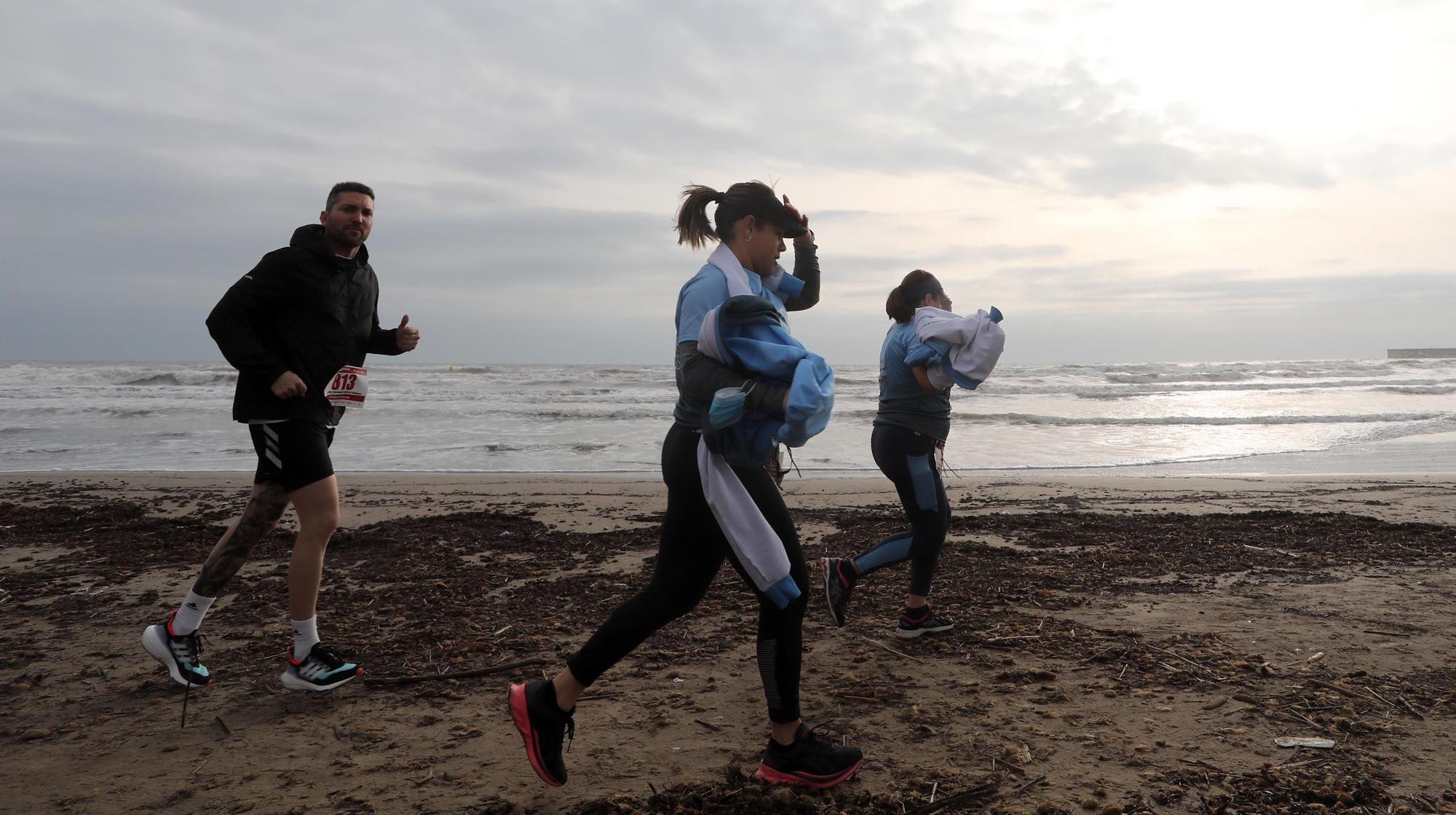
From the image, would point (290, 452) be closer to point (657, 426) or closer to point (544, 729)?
point (544, 729)

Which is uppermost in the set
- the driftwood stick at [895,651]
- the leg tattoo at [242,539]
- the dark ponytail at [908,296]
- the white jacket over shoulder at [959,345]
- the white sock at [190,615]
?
the dark ponytail at [908,296]

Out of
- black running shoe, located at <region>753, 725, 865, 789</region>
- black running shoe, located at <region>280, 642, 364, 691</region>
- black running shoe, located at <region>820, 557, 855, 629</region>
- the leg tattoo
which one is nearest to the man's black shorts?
the leg tattoo

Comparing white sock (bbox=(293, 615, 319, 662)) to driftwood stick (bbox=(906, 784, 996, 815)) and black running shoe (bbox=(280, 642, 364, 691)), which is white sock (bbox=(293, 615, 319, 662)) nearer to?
black running shoe (bbox=(280, 642, 364, 691))

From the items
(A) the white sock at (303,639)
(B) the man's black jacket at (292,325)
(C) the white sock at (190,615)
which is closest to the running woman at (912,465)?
(A) the white sock at (303,639)

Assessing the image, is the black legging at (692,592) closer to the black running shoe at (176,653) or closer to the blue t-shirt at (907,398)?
the blue t-shirt at (907,398)

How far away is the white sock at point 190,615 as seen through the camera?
3.62m

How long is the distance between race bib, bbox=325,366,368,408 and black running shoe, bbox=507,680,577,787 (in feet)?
5.19

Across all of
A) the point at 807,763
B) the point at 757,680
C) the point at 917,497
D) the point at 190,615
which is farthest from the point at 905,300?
the point at 190,615

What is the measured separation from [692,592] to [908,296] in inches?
85.6

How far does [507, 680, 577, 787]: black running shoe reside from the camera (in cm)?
264

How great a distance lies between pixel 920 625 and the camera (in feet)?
13.9

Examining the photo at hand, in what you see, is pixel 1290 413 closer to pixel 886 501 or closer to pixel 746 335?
pixel 886 501

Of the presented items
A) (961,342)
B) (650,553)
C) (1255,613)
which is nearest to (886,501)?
(650,553)

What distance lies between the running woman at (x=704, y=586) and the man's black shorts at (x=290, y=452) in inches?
54.2
